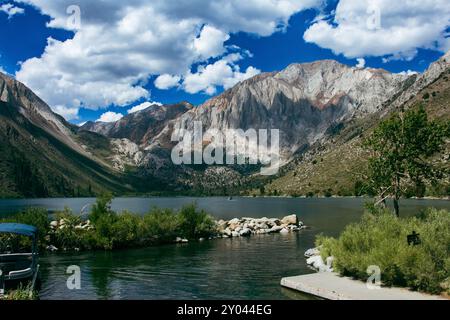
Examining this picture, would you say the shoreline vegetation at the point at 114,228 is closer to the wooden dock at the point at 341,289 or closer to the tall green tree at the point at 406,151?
the wooden dock at the point at 341,289

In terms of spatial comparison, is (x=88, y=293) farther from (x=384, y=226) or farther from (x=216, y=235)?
(x=216, y=235)

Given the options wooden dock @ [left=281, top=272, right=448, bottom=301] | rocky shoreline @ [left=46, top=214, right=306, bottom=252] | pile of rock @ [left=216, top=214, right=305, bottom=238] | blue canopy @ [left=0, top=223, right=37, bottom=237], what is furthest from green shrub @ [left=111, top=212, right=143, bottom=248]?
wooden dock @ [left=281, top=272, right=448, bottom=301]

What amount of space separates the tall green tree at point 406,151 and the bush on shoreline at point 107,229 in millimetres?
40226

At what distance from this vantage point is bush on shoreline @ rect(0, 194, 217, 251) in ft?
229

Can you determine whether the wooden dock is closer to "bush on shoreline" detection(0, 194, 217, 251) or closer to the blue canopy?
the blue canopy

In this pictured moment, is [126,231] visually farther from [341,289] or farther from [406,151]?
[341,289]

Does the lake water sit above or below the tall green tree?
below

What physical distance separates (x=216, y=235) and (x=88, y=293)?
49.8 meters

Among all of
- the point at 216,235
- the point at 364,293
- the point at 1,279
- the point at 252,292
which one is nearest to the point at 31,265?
the point at 1,279

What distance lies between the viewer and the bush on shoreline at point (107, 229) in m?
69.8

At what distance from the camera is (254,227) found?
9881 cm

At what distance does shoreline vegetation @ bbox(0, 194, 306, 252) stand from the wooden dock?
39434 mm

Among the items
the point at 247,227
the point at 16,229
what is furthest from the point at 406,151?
the point at 247,227

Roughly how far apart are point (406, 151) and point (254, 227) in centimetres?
4923
